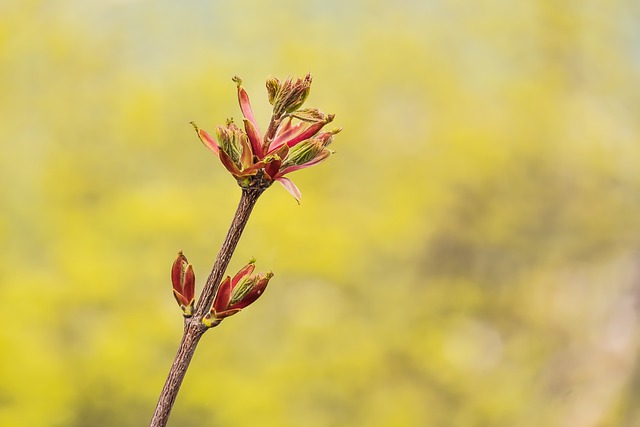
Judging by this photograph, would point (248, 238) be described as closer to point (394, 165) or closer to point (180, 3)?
point (394, 165)

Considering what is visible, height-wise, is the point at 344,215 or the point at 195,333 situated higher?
the point at 344,215

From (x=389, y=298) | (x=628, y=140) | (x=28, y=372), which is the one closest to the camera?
(x=28, y=372)

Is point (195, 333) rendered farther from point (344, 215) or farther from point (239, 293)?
point (344, 215)

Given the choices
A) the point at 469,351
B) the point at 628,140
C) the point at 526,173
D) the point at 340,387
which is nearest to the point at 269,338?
the point at 340,387

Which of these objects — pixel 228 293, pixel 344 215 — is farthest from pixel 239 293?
pixel 344 215

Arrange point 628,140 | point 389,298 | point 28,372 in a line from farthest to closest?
point 628,140, point 389,298, point 28,372

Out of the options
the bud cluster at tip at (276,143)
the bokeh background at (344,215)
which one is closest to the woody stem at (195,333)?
the bud cluster at tip at (276,143)
